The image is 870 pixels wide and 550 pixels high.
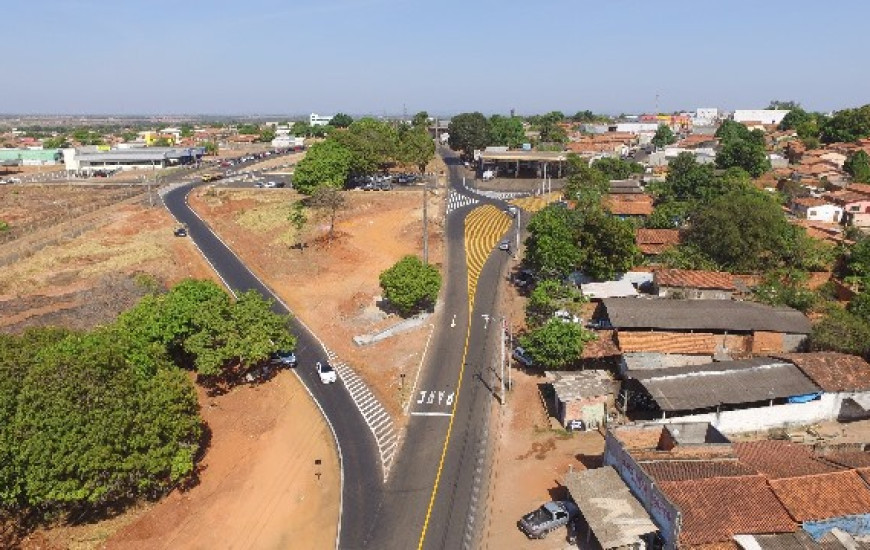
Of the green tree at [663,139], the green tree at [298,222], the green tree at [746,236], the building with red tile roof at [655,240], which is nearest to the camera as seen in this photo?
the green tree at [746,236]

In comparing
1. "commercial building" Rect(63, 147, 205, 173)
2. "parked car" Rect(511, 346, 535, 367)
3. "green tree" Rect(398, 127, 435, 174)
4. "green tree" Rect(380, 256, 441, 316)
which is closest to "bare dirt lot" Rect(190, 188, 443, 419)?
"green tree" Rect(380, 256, 441, 316)

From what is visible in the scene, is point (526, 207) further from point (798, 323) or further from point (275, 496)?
point (275, 496)

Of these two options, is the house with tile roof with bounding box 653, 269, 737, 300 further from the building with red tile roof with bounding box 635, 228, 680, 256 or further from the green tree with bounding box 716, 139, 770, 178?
the green tree with bounding box 716, 139, 770, 178

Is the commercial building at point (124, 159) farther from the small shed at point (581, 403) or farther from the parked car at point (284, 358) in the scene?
the small shed at point (581, 403)

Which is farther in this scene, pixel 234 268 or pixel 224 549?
pixel 234 268

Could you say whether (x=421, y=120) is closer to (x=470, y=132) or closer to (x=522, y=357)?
(x=470, y=132)

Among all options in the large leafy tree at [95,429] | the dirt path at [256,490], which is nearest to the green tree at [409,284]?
the dirt path at [256,490]

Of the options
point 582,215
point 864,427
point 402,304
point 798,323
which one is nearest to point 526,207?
point 582,215

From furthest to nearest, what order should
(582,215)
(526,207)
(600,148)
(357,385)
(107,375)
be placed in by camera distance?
(600,148), (526,207), (582,215), (357,385), (107,375)
